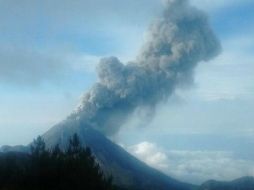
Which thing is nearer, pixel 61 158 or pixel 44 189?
pixel 44 189

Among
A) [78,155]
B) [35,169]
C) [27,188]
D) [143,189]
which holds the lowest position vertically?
[27,188]

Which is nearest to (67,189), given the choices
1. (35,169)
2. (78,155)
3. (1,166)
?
(35,169)

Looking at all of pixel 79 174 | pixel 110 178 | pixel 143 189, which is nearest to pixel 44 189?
pixel 79 174

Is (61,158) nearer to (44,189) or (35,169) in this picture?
(35,169)

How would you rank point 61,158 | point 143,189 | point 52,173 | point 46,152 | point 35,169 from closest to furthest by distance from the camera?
point 52,173, point 35,169, point 61,158, point 46,152, point 143,189

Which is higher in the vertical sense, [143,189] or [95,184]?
[143,189]

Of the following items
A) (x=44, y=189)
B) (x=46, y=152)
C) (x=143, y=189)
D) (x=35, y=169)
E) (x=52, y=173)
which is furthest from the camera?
(x=143, y=189)
